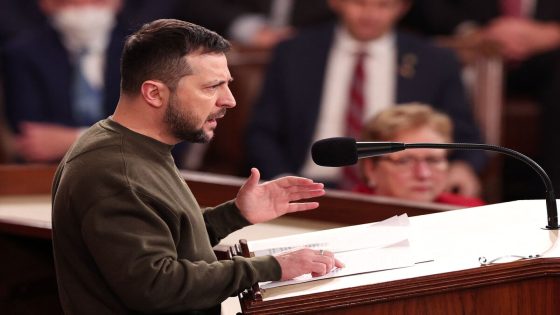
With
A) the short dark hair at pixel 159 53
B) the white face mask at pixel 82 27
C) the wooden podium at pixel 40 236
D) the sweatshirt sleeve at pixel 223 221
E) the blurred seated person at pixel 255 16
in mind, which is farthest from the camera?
the blurred seated person at pixel 255 16

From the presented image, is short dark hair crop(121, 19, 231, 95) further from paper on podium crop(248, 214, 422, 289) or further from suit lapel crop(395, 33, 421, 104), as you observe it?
suit lapel crop(395, 33, 421, 104)

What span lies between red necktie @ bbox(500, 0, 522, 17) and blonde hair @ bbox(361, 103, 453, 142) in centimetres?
173

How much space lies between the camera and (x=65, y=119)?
4.59 meters

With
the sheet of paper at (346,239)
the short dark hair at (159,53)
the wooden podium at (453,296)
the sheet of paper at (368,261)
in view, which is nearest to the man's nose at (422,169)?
the sheet of paper at (346,239)

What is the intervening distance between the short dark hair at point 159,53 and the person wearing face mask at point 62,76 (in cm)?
274

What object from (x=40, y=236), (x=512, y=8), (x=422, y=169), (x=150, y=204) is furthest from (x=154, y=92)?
(x=512, y=8)

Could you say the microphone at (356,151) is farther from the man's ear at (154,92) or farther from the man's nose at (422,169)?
the man's nose at (422,169)

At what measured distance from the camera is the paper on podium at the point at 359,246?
186 cm

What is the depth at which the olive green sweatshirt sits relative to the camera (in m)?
1.70

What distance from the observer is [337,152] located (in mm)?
1975

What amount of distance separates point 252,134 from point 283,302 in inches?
103

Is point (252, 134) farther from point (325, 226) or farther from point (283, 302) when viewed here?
point (283, 302)

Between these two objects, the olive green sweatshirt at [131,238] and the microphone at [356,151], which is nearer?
the olive green sweatshirt at [131,238]

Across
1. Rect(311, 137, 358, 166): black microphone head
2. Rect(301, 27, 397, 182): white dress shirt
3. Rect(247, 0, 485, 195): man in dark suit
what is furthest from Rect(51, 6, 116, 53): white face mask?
Rect(311, 137, 358, 166): black microphone head
